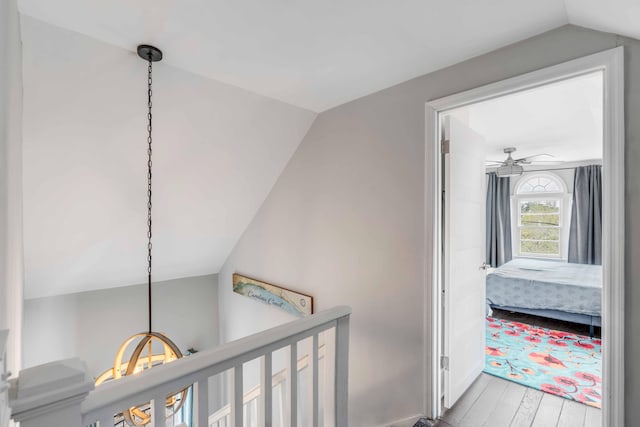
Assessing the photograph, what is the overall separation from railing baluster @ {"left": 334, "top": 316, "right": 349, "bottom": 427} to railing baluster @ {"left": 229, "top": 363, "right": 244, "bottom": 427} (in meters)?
0.52

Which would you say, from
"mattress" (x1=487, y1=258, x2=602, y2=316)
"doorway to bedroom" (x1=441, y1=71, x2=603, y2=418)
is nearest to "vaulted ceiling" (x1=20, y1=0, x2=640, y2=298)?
"doorway to bedroom" (x1=441, y1=71, x2=603, y2=418)

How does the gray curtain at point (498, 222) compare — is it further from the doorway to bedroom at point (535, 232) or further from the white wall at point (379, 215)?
the white wall at point (379, 215)

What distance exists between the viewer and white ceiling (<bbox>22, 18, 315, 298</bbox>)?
5.69ft

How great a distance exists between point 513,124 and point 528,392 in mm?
2421

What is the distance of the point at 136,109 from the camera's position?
202cm

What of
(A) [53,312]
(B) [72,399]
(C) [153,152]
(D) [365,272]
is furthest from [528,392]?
(A) [53,312]

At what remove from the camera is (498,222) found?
631cm

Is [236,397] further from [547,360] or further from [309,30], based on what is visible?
[547,360]

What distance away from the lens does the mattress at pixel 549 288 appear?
346cm

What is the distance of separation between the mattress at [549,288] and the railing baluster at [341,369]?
3388 mm

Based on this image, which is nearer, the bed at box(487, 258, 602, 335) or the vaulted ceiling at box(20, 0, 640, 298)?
the vaulted ceiling at box(20, 0, 640, 298)

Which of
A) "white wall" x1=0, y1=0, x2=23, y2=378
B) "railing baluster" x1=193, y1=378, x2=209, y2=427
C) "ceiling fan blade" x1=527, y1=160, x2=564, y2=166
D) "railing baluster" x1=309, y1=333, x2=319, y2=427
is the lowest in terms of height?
"railing baluster" x1=309, y1=333, x2=319, y2=427

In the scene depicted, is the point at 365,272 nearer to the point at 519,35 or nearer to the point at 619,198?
the point at 619,198

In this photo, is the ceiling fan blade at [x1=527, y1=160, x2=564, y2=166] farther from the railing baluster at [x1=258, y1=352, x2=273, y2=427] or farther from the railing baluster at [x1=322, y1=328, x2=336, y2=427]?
the railing baluster at [x1=258, y1=352, x2=273, y2=427]
